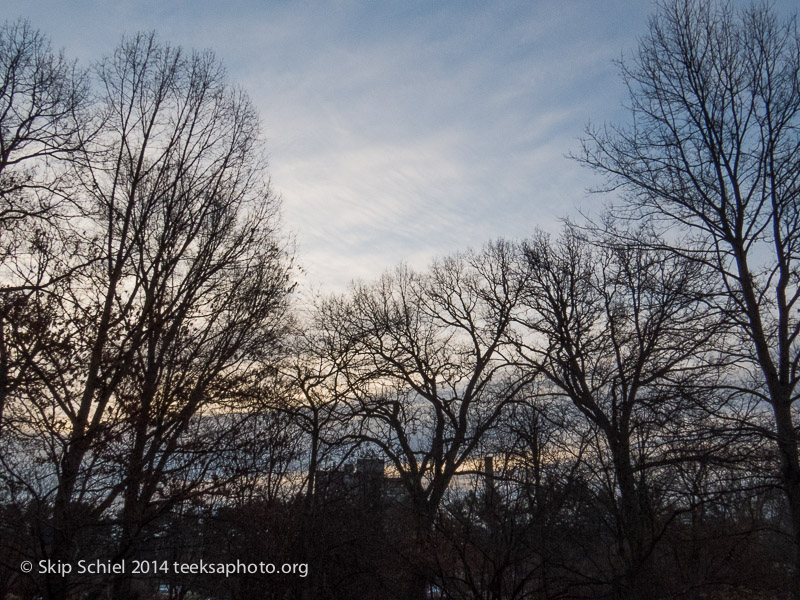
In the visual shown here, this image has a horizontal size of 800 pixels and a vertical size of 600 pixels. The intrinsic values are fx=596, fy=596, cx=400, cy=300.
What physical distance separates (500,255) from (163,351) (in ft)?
52.7

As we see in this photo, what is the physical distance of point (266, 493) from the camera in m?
11.0

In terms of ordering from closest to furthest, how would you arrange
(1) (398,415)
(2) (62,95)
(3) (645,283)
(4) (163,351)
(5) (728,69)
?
(4) (163,351)
(2) (62,95)
(5) (728,69)
(3) (645,283)
(1) (398,415)

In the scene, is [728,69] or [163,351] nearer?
[163,351]

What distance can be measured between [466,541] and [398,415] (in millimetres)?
12143

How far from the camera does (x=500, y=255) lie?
22.8 m

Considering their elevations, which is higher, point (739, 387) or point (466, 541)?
point (739, 387)

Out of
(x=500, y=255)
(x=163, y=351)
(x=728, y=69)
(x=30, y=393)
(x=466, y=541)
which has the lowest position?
(x=466, y=541)

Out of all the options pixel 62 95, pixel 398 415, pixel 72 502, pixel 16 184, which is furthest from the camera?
pixel 398 415

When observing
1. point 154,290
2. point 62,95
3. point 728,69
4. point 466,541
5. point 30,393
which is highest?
point 728,69

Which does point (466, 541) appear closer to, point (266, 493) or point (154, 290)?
point (266, 493)

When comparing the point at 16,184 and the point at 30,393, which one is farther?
the point at 16,184

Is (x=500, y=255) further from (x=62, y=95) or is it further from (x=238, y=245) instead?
(x=62, y=95)

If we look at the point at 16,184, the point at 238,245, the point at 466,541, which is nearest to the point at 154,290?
the point at 238,245

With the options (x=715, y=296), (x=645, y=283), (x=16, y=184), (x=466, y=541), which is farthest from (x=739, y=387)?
(x=16, y=184)
